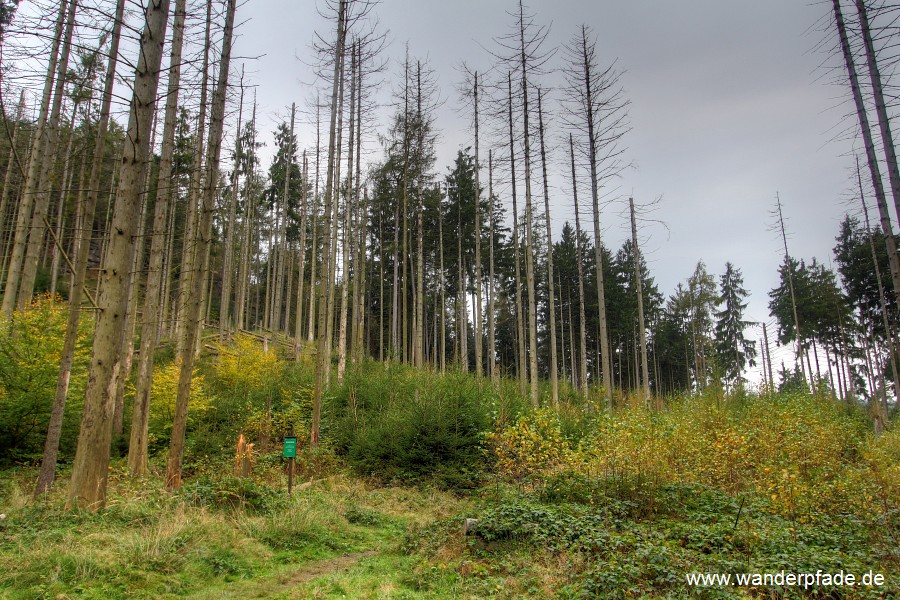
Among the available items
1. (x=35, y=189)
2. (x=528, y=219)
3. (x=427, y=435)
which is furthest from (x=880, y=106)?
(x=35, y=189)

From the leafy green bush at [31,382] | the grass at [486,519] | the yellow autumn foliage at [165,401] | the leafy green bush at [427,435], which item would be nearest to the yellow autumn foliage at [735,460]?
the grass at [486,519]

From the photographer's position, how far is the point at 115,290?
553 cm

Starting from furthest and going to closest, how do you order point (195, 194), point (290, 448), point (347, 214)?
point (347, 214)
point (195, 194)
point (290, 448)

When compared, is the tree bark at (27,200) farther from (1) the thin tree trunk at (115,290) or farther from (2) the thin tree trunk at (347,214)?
(1) the thin tree trunk at (115,290)

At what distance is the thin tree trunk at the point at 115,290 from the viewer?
215 inches

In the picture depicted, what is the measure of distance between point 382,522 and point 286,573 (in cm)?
285

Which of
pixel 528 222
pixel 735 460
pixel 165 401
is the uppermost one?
pixel 528 222

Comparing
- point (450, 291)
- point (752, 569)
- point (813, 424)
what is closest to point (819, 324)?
point (450, 291)

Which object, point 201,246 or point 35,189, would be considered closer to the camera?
point 201,246

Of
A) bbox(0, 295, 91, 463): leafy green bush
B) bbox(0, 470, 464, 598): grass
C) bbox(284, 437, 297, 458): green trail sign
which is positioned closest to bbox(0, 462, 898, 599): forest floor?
bbox(0, 470, 464, 598): grass

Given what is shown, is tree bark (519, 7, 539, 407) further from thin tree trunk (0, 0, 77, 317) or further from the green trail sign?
thin tree trunk (0, 0, 77, 317)

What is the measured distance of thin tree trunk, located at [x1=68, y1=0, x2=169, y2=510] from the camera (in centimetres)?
546

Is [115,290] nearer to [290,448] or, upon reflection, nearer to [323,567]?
[290,448]

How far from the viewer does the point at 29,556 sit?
4152 mm
